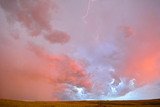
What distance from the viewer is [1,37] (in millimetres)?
7164

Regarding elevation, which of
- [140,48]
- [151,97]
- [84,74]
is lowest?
[151,97]

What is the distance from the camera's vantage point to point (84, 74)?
6684 millimetres

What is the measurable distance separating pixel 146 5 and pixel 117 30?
3.25 feet

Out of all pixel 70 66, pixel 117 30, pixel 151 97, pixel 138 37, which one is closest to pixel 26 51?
pixel 70 66

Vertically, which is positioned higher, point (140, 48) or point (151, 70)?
point (140, 48)

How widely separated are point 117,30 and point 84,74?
1.44 meters

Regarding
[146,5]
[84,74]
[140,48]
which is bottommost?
[84,74]

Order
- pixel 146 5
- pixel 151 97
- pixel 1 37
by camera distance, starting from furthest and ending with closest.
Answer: pixel 1 37, pixel 146 5, pixel 151 97

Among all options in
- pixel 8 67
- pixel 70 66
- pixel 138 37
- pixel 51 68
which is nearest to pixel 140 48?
pixel 138 37

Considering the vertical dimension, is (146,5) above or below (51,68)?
above

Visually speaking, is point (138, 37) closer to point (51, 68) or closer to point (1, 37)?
point (51, 68)

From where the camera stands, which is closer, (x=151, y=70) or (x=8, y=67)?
(x=151, y=70)

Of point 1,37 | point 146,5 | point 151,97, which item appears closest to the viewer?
point 151,97

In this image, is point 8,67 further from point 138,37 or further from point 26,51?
point 138,37
